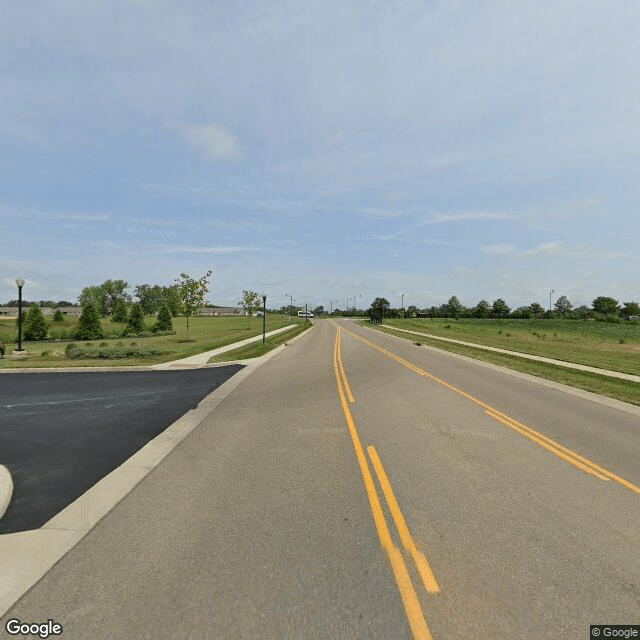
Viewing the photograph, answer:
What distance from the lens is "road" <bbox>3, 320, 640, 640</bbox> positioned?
279 centimetres

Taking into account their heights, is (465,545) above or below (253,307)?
below

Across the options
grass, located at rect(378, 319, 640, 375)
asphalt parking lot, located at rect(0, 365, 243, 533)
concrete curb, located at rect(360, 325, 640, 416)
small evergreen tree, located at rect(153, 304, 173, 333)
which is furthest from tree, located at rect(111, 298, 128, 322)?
concrete curb, located at rect(360, 325, 640, 416)

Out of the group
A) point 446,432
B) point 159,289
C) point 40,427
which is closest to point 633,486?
point 446,432

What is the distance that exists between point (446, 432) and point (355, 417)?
6.90 ft

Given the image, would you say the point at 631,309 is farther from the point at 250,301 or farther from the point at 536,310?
the point at 250,301

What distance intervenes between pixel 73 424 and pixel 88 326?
30582 millimetres

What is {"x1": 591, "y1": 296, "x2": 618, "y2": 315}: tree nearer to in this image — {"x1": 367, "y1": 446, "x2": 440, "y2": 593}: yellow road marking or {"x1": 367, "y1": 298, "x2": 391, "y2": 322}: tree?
{"x1": 367, "y1": 298, "x2": 391, "y2": 322}: tree

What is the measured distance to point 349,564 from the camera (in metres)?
3.38

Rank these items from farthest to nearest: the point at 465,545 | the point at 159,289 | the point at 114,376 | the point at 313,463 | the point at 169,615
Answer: the point at 159,289 < the point at 114,376 < the point at 313,463 < the point at 465,545 < the point at 169,615

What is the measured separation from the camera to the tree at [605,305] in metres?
147

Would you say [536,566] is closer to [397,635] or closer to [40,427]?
[397,635]

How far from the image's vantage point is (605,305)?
5822 inches

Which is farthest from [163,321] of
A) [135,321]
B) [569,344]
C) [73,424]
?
[569,344]

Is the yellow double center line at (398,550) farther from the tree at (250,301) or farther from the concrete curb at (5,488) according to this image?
the tree at (250,301)
